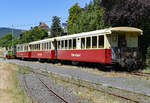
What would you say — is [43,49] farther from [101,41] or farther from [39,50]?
[101,41]

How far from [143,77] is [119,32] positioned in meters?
3.78

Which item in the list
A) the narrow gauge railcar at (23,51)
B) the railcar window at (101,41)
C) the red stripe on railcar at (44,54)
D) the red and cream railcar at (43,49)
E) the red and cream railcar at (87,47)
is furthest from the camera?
the narrow gauge railcar at (23,51)

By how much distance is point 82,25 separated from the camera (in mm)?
31219

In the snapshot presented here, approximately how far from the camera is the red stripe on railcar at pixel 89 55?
1449cm

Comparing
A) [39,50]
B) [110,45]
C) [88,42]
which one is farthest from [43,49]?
[110,45]

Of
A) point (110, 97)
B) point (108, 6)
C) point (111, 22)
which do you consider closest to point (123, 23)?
point (111, 22)

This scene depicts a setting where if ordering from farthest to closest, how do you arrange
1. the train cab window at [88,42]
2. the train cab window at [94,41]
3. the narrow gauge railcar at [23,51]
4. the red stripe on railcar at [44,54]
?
the narrow gauge railcar at [23,51], the red stripe on railcar at [44,54], the train cab window at [88,42], the train cab window at [94,41]

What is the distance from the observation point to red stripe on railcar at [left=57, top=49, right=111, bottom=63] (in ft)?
47.5

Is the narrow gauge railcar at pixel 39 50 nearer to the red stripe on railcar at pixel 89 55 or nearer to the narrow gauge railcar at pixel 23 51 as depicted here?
the narrow gauge railcar at pixel 23 51

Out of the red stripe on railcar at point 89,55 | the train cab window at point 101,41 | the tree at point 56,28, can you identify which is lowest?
the red stripe on railcar at point 89,55

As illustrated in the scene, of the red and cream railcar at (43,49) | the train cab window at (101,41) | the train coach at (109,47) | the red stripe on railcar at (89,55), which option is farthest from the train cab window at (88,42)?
the red and cream railcar at (43,49)

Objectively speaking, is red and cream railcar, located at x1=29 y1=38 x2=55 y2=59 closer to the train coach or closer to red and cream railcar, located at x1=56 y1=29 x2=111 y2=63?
red and cream railcar, located at x1=56 y1=29 x2=111 y2=63

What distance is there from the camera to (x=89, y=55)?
639 inches

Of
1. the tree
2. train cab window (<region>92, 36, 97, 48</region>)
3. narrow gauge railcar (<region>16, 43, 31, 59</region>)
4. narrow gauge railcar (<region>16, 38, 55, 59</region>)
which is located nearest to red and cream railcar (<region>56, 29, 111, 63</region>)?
train cab window (<region>92, 36, 97, 48</region>)
